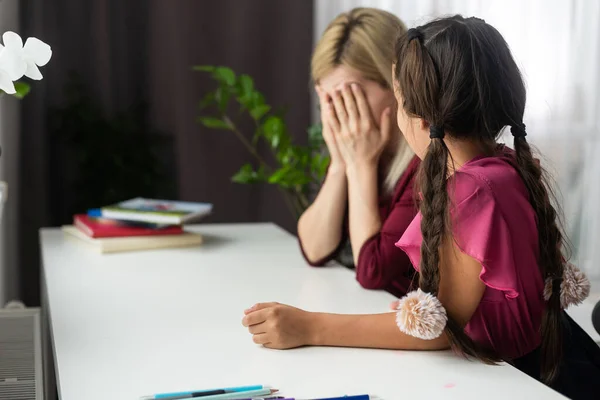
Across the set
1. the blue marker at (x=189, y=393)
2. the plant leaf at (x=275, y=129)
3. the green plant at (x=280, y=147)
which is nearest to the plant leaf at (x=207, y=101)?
the green plant at (x=280, y=147)

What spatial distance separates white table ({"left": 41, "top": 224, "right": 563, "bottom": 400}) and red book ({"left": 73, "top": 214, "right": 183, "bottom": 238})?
72 mm

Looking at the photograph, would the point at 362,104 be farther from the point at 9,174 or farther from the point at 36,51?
the point at 9,174

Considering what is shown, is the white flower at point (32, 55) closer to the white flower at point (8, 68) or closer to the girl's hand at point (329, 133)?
the white flower at point (8, 68)

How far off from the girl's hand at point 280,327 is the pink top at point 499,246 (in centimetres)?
15

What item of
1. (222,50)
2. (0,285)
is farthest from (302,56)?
(0,285)

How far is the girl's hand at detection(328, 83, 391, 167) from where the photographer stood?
149 cm

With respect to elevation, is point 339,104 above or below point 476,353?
above

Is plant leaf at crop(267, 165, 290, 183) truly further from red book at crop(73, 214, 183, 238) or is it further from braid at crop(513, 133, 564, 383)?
braid at crop(513, 133, 564, 383)

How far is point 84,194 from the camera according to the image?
2537mm

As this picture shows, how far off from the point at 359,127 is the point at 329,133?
3.1 inches

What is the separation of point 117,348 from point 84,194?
1.61 m

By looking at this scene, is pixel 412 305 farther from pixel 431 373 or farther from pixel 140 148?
pixel 140 148

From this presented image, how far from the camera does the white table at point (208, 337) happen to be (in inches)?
33.9

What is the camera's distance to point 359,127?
4.92 feet
